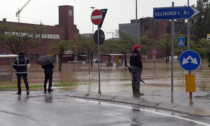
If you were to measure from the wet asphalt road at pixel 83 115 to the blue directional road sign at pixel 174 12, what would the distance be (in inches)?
115

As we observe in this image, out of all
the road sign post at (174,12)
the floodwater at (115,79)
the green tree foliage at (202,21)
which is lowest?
the floodwater at (115,79)

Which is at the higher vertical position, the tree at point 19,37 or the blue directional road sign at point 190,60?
the tree at point 19,37

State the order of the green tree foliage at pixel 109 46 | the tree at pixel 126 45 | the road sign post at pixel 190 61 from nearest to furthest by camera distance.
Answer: the road sign post at pixel 190 61, the tree at pixel 126 45, the green tree foliage at pixel 109 46

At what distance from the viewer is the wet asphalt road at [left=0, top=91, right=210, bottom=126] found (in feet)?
25.1

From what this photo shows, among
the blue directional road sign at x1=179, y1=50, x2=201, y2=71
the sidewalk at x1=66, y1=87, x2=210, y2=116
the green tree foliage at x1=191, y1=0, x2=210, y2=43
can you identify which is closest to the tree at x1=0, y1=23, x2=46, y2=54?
the sidewalk at x1=66, y1=87, x2=210, y2=116

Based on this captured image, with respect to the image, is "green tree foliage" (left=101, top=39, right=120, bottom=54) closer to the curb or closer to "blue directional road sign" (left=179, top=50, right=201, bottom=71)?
the curb

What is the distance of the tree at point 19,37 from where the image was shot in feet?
142

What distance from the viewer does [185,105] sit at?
392 inches

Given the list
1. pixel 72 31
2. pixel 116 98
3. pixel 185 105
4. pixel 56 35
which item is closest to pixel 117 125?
pixel 185 105

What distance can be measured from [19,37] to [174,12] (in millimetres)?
35179

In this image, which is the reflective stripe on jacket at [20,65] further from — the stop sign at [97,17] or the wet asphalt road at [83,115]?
the stop sign at [97,17]

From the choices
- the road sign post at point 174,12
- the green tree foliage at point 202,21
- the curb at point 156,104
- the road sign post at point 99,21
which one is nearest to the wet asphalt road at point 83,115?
A: the curb at point 156,104

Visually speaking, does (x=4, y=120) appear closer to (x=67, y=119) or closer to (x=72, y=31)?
(x=67, y=119)

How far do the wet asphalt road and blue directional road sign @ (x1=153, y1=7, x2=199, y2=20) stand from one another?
293 cm
